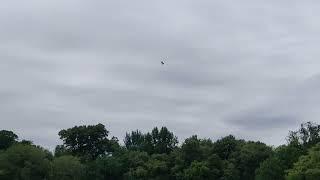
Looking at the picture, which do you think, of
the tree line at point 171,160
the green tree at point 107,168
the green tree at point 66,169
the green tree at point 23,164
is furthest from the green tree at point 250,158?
the green tree at point 23,164

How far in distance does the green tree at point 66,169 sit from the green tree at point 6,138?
1827cm

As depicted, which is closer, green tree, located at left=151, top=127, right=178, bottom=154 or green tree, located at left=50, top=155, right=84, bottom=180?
green tree, located at left=50, top=155, right=84, bottom=180

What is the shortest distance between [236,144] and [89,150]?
38002 millimetres

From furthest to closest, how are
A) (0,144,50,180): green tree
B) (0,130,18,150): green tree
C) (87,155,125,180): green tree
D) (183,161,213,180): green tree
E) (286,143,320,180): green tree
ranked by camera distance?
(0,130,18,150): green tree, (87,155,125,180): green tree, (183,161,213,180): green tree, (0,144,50,180): green tree, (286,143,320,180): green tree

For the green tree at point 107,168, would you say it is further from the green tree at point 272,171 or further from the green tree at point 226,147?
the green tree at point 272,171

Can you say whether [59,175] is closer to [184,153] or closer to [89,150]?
[184,153]

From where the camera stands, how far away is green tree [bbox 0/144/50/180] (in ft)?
306

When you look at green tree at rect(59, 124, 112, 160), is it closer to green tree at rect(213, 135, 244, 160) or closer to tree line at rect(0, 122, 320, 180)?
tree line at rect(0, 122, 320, 180)

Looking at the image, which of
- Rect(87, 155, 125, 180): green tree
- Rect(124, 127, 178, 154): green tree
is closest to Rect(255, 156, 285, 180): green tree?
Rect(87, 155, 125, 180): green tree

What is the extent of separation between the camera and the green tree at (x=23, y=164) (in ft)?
306

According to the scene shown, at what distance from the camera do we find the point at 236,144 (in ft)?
363

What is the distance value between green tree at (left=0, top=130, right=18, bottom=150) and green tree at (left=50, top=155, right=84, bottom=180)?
18268mm

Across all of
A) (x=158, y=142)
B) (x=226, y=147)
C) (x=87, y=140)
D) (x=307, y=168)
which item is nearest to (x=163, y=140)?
(x=158, y=142)

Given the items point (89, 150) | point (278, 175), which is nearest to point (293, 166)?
point (278, 175)
